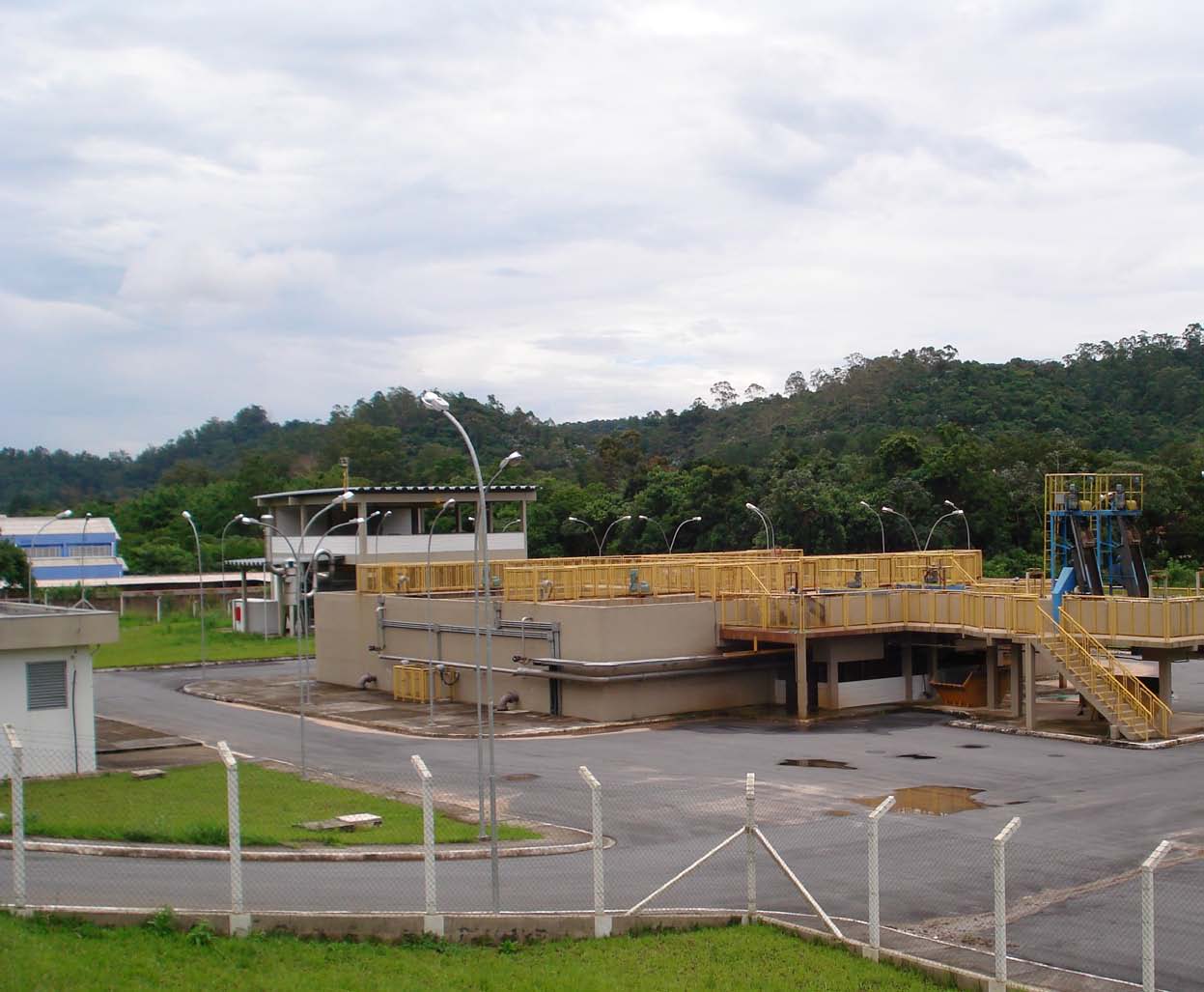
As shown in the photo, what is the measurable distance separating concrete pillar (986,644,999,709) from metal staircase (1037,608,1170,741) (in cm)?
375

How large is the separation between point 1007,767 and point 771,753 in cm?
532

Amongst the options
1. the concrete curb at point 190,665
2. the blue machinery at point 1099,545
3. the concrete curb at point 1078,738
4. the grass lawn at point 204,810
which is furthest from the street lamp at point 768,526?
the grass lawn at point 204,810

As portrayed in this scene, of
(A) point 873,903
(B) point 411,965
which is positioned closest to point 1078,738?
(A) point 873,903

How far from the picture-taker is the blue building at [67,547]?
105438 millimetres

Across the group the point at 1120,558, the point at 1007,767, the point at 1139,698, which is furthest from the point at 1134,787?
the point at 1120,558

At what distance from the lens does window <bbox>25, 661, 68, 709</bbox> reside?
87.9 ft

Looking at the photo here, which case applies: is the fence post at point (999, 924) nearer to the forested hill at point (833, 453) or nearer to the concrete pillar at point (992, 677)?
the concrete pillar at point (992, 677)

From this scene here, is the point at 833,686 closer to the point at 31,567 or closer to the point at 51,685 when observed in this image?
the point at 51,685

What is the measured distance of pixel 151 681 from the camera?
165 ft

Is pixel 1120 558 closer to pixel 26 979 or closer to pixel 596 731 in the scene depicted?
pixel 596 731

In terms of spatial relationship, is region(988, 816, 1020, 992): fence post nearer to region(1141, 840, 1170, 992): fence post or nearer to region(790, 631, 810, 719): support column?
region(1141, 840, 1170, 992): fence post

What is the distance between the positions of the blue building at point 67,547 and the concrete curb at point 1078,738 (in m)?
84.9

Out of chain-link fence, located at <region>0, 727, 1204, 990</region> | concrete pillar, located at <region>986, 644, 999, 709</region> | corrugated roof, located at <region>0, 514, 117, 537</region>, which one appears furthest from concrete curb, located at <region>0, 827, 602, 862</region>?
corrugated roof, located at <region>0, 514, 117, 537</region>

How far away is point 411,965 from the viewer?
1269 cm
